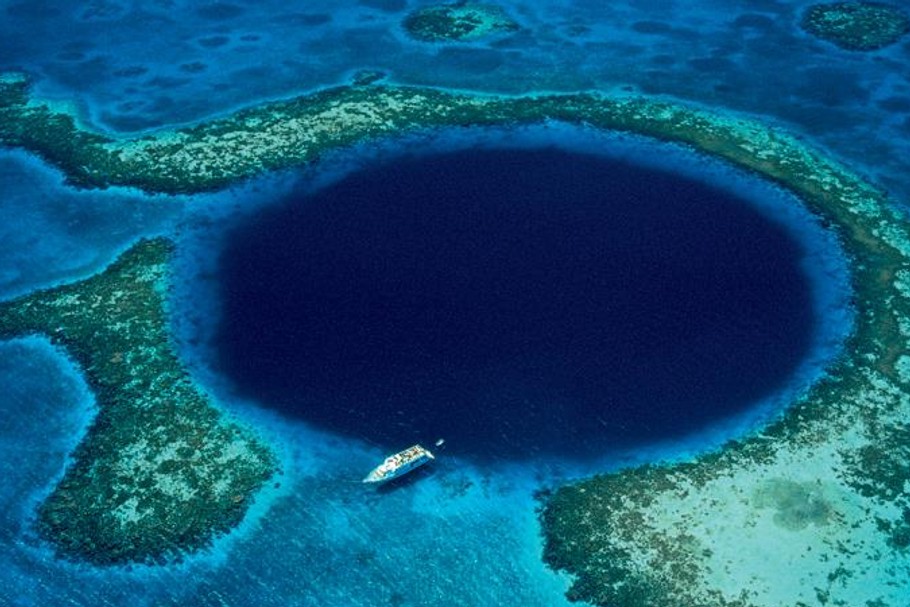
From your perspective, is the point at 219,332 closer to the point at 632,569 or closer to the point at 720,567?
the point at 632,569

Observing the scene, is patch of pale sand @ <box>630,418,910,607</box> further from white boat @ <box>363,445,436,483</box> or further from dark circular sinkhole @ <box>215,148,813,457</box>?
white boat @ <box>363,445,436,483</box>

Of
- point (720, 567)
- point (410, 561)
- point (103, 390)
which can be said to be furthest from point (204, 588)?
point (720, 567)


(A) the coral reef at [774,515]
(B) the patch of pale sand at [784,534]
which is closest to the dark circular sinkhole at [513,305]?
(A) the coral reef at [774,515]

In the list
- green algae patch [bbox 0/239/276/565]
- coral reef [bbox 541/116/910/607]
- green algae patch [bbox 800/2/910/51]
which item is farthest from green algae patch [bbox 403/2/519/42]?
coral reef [bbox 541/116/910/607]

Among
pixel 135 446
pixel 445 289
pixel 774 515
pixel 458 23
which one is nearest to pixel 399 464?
pixel 135 446

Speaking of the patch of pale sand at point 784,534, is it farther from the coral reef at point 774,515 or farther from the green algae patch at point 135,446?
the green algae patch at point 135,446

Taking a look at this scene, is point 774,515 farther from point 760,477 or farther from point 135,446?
point 135,446
